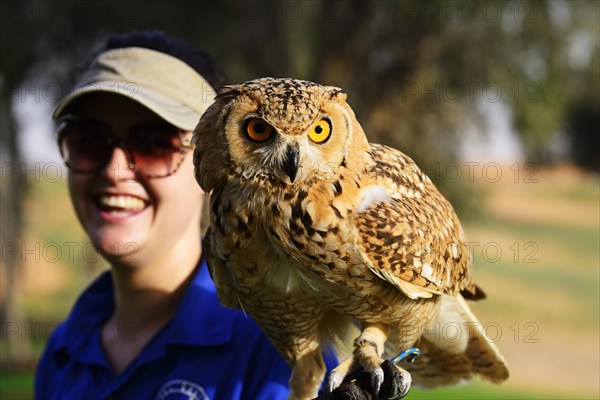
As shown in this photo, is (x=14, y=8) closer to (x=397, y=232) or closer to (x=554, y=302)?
(x=397, y=232)

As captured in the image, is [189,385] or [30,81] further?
[30,81]

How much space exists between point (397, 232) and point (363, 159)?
168mm

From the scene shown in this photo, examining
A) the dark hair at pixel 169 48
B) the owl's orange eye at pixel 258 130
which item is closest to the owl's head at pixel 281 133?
the owl's orange eye at pixel 258 130

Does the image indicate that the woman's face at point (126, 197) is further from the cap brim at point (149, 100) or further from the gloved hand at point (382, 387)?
the gloved hand at point (382, 387)

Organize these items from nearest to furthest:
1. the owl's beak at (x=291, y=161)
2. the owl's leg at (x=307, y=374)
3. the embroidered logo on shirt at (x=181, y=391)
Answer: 1. the owl's beak at (x=291, y=161)
2. the owl's leg at (x=307, y=374)
3. the embroidered logo on shirt at (x=181, y=391)

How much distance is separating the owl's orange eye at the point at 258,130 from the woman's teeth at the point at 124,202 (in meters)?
0.68

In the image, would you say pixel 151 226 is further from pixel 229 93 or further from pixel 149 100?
pixel 229 93

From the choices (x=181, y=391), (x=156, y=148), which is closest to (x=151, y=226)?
(x=156, y=148)

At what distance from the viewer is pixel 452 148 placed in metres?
9.34

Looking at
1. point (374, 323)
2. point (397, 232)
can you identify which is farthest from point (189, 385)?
point (397, 232)

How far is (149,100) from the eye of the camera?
5.73 feet

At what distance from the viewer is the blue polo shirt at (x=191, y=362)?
171cm

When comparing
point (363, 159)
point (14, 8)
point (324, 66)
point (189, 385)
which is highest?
point (14, 8)

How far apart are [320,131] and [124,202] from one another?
783 mm
